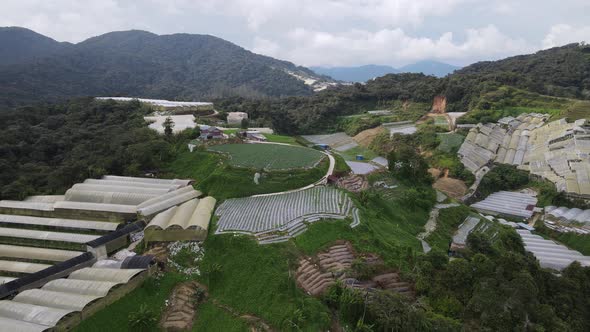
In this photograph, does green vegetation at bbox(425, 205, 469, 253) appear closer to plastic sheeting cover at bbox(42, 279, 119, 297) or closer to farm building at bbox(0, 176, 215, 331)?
farm building at bbox(0, 176, 215, 331)

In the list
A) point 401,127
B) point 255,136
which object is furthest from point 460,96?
point 255,136

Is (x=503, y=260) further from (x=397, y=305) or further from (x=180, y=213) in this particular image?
(x=180, y=213)

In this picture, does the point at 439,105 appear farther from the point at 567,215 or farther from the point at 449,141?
the point at 567,215

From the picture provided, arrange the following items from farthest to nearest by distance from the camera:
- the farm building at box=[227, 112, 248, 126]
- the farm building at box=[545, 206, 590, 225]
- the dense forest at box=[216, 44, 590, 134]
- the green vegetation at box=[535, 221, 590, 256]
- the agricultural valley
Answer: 1. the dense forest at box=[216, 44, 590, 134]
2. the farm building at box=[227, 112, 248, 126]
3. the farm building at box=[545, 206, 590, 225]
4. the green vegetation at box=[535, 221, 590, 256]
5. the agricultural valley

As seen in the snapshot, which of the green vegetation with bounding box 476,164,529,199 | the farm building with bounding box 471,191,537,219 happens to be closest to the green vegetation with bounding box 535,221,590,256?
A: the farm building with bounding box 471,191,537,219

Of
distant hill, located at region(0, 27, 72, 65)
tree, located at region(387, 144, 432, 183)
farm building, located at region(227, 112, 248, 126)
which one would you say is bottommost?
tree, located at region(387, 144, 432, 183)

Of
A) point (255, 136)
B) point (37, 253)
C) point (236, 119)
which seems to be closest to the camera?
point (37, 253)

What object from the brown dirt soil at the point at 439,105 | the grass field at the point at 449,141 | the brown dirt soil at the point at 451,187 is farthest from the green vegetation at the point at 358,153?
the brown dirt soil at the point at 439,105
